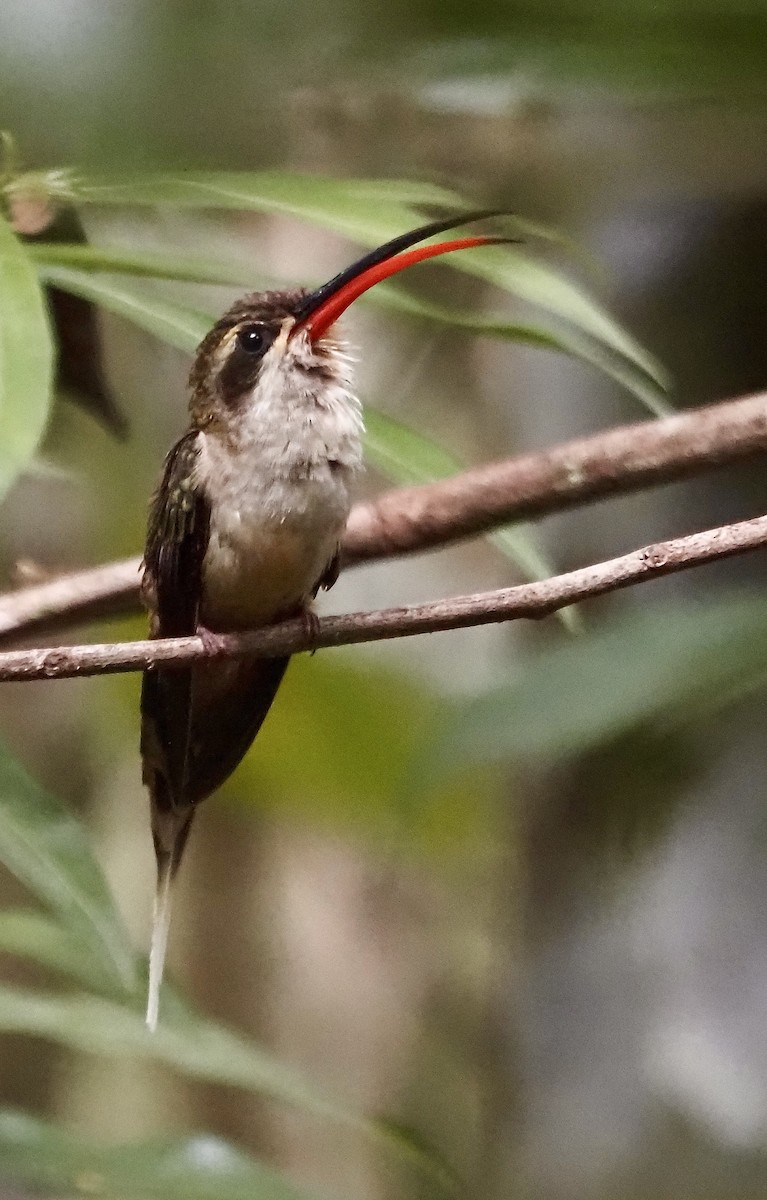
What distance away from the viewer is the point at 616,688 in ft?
3.75

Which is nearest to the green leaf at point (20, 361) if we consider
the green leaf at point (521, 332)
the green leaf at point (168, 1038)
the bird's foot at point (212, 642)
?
the bird's foot at point (212, 642)

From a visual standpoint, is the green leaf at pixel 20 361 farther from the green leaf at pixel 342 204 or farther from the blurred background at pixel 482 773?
the blurred background at pixel 482 773

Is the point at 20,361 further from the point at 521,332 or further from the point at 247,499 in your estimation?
the point at 521,332

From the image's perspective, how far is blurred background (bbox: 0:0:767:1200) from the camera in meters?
1.59

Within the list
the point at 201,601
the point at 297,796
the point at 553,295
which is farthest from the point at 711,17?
the point at 297,796

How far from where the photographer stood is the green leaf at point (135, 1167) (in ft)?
4.54

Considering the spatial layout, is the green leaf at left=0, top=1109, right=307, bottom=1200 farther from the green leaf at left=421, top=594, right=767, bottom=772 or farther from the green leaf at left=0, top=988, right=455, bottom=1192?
the green leaf at left=421, top=594, right=767, bottom=772

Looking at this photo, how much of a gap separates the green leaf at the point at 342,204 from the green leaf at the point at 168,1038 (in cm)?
94

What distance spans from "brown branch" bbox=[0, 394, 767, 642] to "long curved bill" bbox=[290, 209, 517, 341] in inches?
7.1

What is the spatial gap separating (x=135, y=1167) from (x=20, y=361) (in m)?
1.01

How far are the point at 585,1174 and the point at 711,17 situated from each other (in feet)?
6.94

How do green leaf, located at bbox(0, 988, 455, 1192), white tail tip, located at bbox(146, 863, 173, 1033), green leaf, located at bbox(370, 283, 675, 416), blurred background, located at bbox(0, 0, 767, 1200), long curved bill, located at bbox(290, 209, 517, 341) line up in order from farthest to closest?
blurred background, located at bbox(0, 0, 767, 1200)
green leaf, located at bbox(0, 988, 455, 1192)
white tail tip, located at bbox(146, 863, 173, 1033)
green leaf, located at bbox(370, 283, 675, 416)
long curved bill, located at bbox(290, 209, 517, 341)

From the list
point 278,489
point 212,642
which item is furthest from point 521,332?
point 212,642

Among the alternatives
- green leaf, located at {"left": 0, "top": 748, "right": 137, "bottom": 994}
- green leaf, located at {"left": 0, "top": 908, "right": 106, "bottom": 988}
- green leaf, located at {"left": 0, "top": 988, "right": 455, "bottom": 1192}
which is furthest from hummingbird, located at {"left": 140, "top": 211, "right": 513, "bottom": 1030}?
green leaf, located at {"left": 0, "top": 988, "right": 455, "bottom": 1192}
